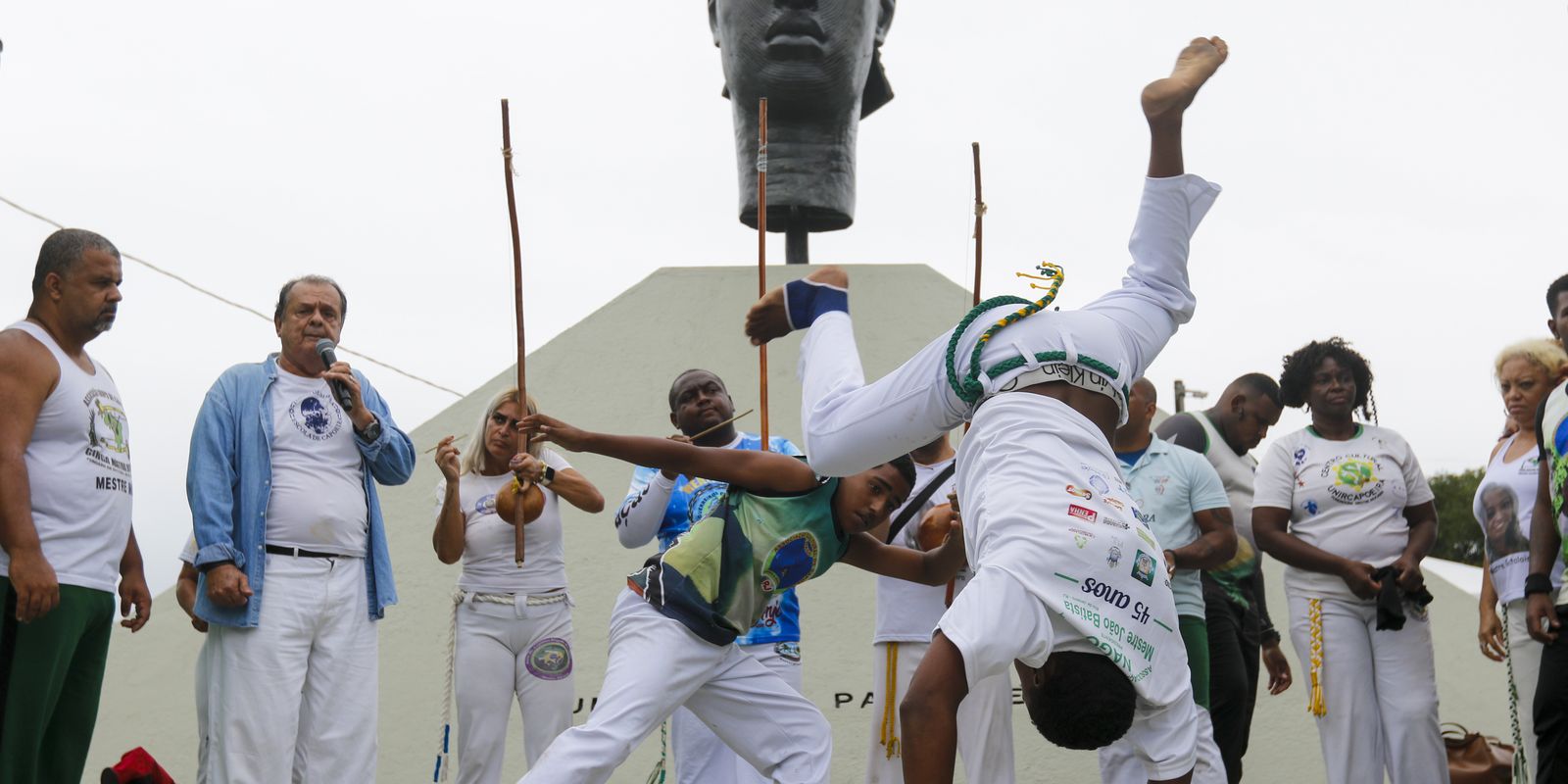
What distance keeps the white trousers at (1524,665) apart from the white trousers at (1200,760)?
858 millimetres

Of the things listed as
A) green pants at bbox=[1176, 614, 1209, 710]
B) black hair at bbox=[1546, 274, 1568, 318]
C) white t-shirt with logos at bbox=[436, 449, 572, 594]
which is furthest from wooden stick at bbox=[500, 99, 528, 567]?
black hair at bbox=[1546, 274, 1568, 318]

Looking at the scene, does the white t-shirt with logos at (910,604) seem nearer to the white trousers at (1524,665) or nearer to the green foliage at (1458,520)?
the white trousers at (1524,665)

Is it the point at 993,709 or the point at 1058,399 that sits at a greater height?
the point at 1058,399

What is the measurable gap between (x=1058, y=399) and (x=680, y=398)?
5.83ft

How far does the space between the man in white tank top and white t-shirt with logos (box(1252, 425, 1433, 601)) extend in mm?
3533

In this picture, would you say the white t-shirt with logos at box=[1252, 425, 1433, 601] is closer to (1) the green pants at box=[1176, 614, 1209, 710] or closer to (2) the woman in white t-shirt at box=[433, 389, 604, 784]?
(1) the green pants at box=[1176, 614, 1209, 710]

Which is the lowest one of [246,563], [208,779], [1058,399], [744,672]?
[208,779]

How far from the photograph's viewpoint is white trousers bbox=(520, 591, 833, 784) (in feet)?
11.1

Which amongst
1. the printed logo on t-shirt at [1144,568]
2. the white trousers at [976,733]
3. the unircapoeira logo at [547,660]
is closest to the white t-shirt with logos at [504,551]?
the unircapoeira logo at [547,660]

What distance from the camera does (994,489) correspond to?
280cm

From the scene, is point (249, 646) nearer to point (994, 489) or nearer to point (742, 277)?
point (994, 489)

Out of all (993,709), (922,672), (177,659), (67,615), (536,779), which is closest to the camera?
(922,672)

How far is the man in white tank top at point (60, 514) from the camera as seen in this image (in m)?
3.61

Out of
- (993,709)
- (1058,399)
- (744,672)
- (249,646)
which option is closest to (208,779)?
(249,646)
